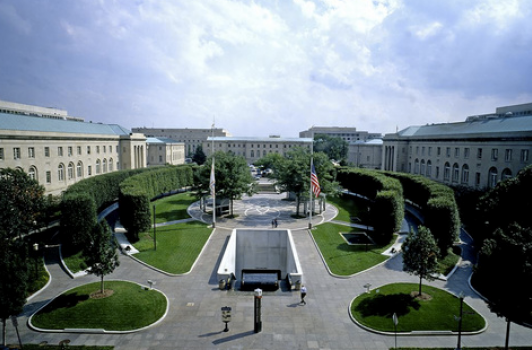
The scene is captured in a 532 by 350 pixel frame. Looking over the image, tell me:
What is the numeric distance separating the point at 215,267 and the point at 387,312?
1450 cm

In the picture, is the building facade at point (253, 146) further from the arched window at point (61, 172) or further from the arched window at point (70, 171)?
the arched window at point (61, 172)

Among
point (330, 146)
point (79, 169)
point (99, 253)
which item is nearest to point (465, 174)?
point (99, 253)

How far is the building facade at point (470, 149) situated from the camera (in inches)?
1889

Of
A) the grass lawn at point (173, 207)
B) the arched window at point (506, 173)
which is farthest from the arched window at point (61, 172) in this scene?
the arched window at point (506, 173)

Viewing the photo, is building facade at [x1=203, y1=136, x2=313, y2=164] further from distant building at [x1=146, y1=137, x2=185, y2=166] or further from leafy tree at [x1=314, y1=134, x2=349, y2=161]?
distant building at [x1=146, y1=137, x2=185, y2=166]

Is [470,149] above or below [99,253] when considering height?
above

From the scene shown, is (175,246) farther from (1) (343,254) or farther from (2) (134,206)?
(1) (343,254)

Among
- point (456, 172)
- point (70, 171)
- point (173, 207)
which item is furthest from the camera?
point (456, 172)

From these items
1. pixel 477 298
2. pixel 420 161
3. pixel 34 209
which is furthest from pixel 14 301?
pixel 420 161

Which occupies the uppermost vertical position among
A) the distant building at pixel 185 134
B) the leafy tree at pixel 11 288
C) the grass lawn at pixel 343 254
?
the distant building at pixel 185 134

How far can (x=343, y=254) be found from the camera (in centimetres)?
3322

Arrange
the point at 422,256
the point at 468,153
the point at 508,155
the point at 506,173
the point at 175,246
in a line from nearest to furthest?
the point at 422,256, the point at 175,246, the point at 508,155, the point at 506,173, the point at 468,153


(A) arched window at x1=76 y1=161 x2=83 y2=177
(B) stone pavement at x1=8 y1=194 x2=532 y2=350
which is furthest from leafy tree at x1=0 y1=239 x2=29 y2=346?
(A) arched window at x1=76 y1=161 x2=83 y2=177

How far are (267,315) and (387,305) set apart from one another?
26.6 ft
